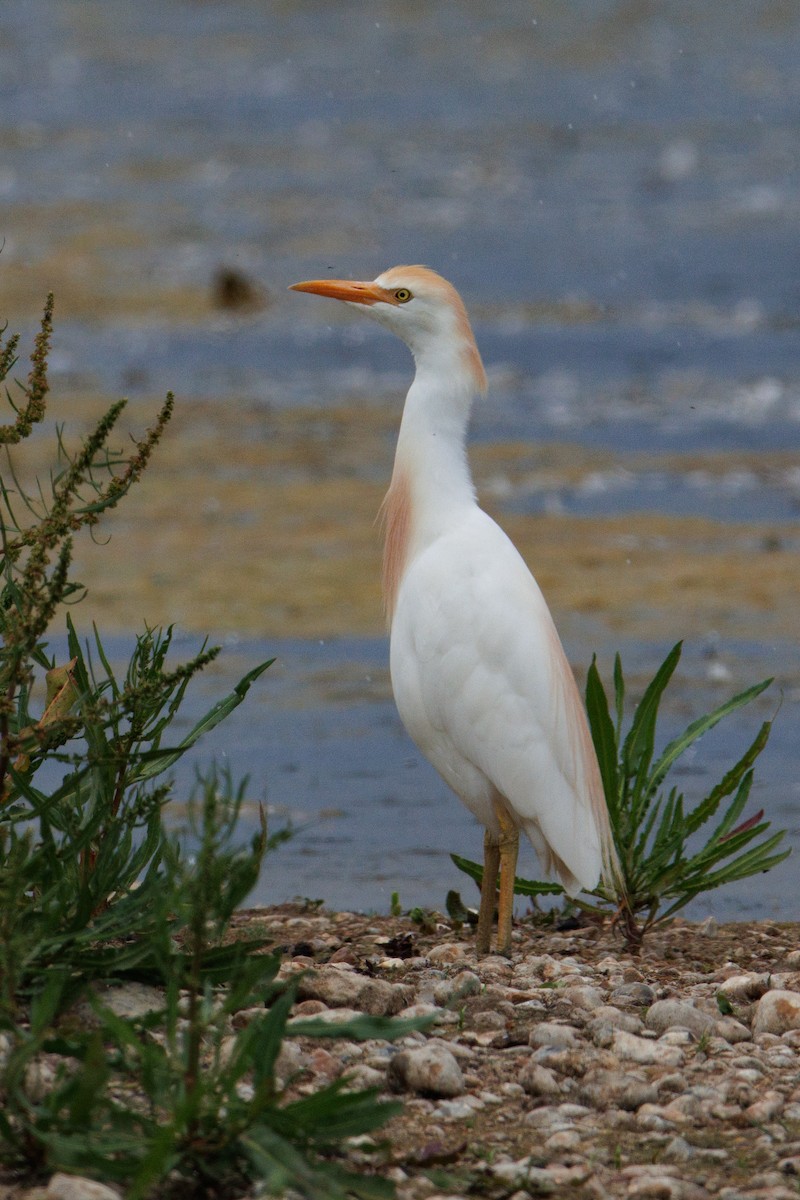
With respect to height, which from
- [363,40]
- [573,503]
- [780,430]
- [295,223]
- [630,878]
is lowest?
[630,878]

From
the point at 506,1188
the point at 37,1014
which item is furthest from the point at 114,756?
the point at 506,1188

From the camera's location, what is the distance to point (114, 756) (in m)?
3.31

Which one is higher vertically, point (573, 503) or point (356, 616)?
point (573, 503)

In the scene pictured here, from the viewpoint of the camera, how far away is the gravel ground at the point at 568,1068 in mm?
2779

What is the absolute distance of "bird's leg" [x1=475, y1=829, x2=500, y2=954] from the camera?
4.19m

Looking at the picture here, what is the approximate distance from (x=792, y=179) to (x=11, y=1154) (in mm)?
21416

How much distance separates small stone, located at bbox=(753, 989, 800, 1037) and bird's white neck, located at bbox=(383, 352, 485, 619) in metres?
1.50

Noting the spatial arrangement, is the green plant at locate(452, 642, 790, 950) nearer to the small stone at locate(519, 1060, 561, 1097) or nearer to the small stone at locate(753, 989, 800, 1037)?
the small stone at locate(753, 989, 800, 1037)

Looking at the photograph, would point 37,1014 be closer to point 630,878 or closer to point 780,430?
point 630,878

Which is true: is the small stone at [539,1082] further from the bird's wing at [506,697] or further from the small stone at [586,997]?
the bird's wing at [506,697]

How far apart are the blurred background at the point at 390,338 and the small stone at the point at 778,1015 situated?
1610mm

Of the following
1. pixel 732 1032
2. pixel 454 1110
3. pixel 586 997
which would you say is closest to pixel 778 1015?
pixel 732 1032

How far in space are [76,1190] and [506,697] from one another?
2.08 meters

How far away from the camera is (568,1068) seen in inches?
128
